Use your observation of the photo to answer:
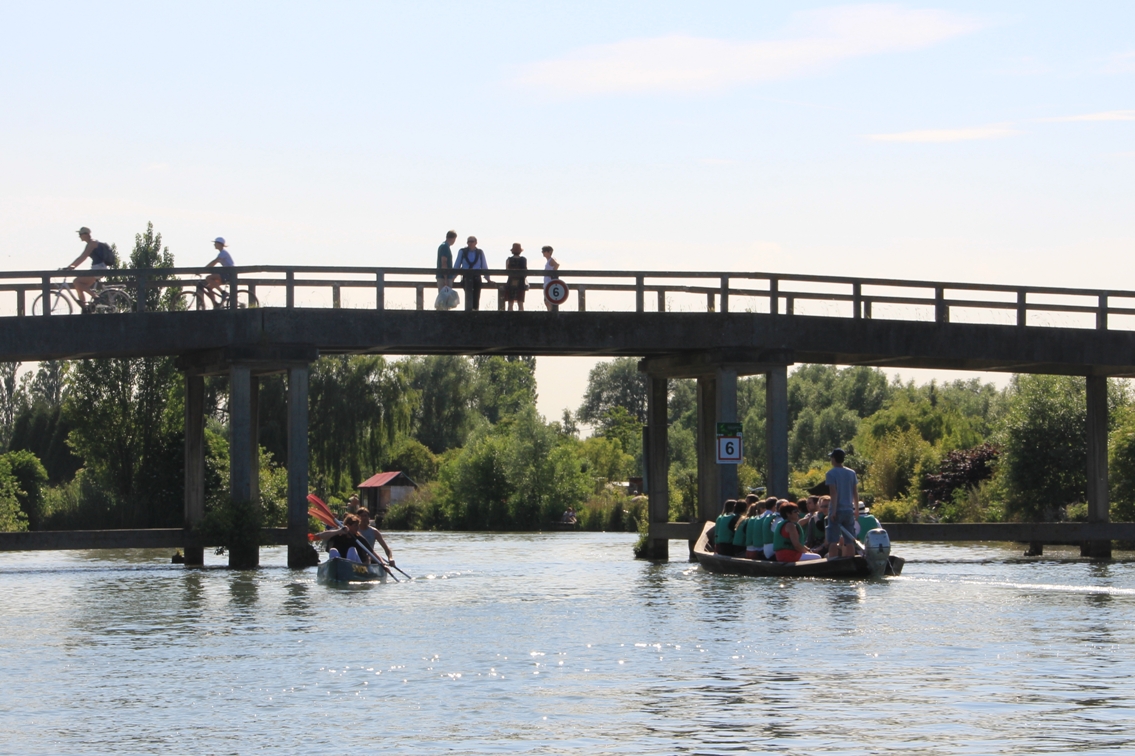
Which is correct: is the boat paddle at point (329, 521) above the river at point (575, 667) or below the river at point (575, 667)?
above

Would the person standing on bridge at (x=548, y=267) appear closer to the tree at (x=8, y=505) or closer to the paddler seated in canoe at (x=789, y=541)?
the paddler seated in canoe at (x=789, y=541)

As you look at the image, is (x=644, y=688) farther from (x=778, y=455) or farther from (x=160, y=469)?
(x=160, y=469)

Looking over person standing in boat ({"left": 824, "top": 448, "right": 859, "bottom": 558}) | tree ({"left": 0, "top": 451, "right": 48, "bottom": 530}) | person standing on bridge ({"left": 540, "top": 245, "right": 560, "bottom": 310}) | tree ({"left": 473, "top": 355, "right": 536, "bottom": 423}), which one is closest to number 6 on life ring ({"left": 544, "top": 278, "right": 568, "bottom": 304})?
person standing on bridge ({"left": 540, "top": 245, "right": 560, "bottom": 310})

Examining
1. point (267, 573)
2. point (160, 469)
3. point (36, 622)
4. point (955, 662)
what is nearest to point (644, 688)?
point (955, 662)

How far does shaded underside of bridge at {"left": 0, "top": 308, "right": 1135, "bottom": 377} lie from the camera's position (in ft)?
102

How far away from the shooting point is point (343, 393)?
6994cm

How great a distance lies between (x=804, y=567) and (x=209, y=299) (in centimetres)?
A: 1245

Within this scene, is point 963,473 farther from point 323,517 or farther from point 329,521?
point 323,517

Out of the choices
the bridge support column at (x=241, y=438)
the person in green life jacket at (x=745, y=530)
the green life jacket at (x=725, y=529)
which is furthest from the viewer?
the bridge support column at (x=241, y=438)

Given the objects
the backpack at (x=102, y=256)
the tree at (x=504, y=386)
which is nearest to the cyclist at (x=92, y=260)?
the backpack at (x=102, y=256)

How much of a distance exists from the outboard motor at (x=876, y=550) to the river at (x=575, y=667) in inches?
26.3

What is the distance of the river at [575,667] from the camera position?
13234mm

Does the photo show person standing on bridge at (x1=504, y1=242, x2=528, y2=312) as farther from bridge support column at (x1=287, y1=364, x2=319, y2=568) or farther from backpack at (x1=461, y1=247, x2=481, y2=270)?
bridge support column at (x1=287, y1=364, x2=319, y2=568)

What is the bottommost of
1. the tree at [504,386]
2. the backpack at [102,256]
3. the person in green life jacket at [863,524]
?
the person in green life jacket at [863,524]
